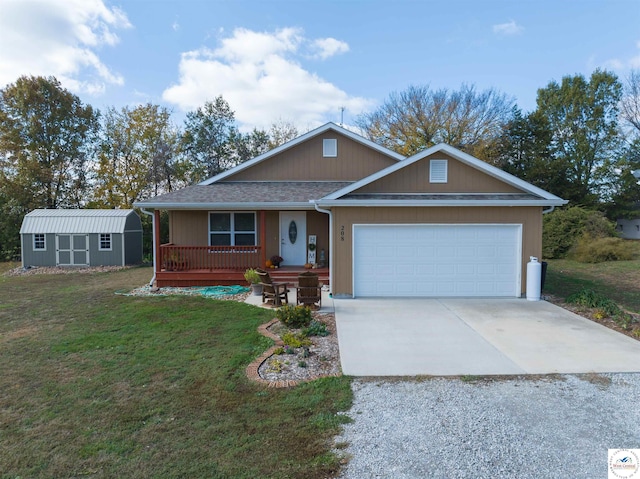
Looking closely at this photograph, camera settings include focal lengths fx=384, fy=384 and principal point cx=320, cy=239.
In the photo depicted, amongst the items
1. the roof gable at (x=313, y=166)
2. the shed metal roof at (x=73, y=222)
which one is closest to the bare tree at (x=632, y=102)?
the roof gable at (x=313, y=166)

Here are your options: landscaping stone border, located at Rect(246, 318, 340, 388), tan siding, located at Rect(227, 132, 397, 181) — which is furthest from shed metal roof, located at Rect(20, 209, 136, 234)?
landscaping stone border, located at Rect(246, 318, 340, 388)

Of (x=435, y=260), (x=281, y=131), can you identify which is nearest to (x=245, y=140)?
(x=281, y=131)

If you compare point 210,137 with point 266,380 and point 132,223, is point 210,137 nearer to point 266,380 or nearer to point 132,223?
point 132,223

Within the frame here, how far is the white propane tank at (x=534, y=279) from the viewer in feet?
31.5

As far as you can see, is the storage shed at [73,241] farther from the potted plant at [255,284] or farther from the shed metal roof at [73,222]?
the potted plant at [255,284]

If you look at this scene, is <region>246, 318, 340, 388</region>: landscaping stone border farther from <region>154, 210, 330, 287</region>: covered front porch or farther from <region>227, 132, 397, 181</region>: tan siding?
<region>227, 132, 397, 181</region>: tan siding

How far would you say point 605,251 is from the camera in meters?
17.2

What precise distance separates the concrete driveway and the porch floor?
303 cm

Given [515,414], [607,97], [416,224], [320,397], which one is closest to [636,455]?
[515,414]

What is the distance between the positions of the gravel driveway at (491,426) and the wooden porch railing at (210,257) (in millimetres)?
8307

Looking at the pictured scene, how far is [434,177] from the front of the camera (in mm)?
10461

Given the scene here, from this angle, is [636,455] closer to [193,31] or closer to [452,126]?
[193,31]

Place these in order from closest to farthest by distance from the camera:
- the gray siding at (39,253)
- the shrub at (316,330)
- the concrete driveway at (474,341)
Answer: the concrete driveway at (474,341)
the shrub at (316,330)
the gray siding at (39,253)

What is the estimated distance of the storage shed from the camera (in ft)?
58.8
